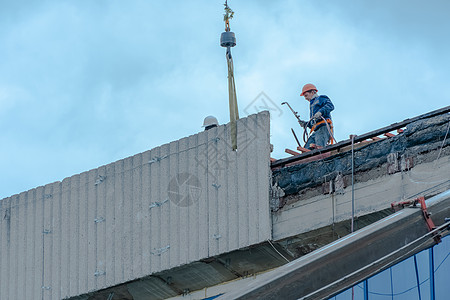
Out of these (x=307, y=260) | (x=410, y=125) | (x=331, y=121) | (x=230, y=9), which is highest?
(x=230, y=9)

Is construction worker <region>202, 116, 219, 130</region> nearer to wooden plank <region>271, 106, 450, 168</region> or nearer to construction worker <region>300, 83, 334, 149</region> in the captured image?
construction worker <region>300, 83, 334, 149</region>

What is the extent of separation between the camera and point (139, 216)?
18594 mm

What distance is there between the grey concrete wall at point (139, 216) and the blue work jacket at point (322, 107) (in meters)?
1.81

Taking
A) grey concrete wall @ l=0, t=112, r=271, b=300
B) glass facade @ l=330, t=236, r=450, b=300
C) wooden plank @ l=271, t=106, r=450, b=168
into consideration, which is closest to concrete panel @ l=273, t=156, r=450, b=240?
grey concrete wall @ l=0, t=112, r=271, b=300

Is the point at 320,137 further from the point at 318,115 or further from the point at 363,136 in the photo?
the point at 363,136

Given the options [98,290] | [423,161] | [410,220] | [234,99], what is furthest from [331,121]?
[410,220]

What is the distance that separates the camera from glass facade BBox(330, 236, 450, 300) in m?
9.26

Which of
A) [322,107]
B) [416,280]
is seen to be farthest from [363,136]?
[416,280]

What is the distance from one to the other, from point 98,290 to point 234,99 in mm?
4627

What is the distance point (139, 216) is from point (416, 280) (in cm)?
969

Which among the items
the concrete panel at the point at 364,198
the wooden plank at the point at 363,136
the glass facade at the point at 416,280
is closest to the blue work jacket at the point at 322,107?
the wooden plank at the point at 363,136

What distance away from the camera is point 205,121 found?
18.8 metres

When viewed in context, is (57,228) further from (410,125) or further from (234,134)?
(410,125)

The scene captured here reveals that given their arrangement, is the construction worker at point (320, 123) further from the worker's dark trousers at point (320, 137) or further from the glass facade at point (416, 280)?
the glass facade at point (416, 280)
